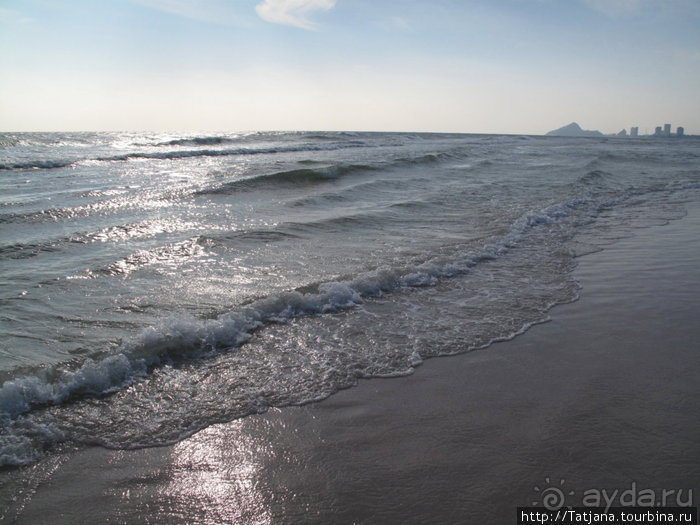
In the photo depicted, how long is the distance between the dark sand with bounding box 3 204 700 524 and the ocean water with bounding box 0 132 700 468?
30cm

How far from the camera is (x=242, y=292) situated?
19.2ft

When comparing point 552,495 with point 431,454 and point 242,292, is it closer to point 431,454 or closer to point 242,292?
point 431,454

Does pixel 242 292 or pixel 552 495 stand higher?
pixel 242 292

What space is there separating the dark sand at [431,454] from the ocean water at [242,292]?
0.30 m

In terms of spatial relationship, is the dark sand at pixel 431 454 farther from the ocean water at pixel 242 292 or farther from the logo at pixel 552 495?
the ocean water at pixel 242 292

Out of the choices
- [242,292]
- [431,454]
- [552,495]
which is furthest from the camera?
[242,292]

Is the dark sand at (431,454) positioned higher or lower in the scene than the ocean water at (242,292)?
lower

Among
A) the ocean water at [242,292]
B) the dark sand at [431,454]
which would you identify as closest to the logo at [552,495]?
the dark sand at [431,454]

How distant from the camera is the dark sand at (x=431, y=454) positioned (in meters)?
2.48

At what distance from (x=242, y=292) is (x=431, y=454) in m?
3.68

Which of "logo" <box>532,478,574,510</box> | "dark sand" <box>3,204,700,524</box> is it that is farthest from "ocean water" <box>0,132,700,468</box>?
"logo" <box>532,478,574,510</box>

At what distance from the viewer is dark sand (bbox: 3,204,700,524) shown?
2.48 meters

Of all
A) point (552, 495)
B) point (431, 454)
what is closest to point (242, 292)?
point (431, 454)

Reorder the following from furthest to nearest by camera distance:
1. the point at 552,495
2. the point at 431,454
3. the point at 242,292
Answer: the point at 242,292, the point at 431,454, the point at 552,495
